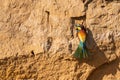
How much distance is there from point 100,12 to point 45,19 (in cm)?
44

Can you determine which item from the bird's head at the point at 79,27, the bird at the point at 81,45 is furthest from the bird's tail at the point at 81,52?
the bird's head at the point at 79,27

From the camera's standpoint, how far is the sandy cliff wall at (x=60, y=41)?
10.5 feet

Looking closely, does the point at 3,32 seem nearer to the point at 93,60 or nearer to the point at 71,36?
the point at 71,36

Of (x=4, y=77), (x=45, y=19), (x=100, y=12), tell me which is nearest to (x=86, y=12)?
(x=100, y=12)

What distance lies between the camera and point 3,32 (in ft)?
10.6

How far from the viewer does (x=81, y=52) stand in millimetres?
3143

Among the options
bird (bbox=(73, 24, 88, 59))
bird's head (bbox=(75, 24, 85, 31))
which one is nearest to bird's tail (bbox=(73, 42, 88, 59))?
bird (bbox=(73, 24, 88, 59))

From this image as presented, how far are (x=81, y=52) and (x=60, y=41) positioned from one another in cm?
19

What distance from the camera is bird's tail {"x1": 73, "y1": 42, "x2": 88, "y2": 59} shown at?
3.14 metres

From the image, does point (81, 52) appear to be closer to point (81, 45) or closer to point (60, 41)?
point (81, 45)

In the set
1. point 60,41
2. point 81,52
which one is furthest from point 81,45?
point 60,41

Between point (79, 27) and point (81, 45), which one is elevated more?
point (79, 27)

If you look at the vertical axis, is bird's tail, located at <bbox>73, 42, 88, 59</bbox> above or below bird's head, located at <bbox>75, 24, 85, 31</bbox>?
below

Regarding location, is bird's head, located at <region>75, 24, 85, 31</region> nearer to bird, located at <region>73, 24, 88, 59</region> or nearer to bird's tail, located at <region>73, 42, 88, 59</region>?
bird, located at <region>73, 24, 88, 59</region>
